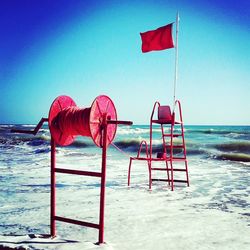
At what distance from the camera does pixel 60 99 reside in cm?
394

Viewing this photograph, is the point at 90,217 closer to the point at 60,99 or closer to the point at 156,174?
the point at 60,99

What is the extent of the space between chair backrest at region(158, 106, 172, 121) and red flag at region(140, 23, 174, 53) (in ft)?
5.19

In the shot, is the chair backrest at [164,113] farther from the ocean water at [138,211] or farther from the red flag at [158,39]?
the ocean water at [138,211]

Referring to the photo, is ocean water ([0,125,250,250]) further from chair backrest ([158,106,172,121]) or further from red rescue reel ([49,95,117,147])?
chair backrest ([158,106,172,121])

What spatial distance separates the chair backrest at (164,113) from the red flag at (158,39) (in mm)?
1581

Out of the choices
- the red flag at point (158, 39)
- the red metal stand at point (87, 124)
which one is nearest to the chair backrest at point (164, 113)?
the red flag at point (158, 39)

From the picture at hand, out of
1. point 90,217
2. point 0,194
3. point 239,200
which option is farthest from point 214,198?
point 0,194

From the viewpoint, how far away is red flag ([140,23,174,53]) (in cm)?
728

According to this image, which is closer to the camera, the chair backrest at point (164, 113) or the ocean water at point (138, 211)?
the ocean water at point (138, 211)

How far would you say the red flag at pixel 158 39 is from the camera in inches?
287

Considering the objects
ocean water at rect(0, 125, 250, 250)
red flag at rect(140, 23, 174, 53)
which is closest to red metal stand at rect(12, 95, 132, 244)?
ocean water at rect(0, 125, 250, 250)

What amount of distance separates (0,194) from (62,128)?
3609mm

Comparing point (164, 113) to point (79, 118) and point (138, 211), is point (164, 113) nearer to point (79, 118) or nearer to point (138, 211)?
point (138, 211)

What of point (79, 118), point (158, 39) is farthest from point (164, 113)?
point (79, 118)
